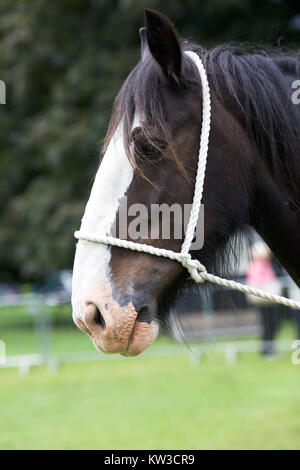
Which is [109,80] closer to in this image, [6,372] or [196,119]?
[6,372]

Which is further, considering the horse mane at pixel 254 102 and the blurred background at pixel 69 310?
the blurred background at pixel 69 310

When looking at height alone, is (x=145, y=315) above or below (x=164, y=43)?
below

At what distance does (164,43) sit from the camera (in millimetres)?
2258

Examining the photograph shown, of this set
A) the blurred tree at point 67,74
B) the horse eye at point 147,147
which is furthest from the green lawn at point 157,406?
the blurred tree at point 67,74

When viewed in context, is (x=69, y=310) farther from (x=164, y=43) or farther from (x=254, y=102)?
(x=164, y=43)

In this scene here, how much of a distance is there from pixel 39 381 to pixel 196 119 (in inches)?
300

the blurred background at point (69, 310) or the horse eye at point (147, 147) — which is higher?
the blurred background at point (69, 310)

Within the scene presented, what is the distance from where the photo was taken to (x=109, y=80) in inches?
553

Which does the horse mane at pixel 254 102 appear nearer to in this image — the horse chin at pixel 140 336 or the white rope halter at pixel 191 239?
the white rope halter at pixel 191 239

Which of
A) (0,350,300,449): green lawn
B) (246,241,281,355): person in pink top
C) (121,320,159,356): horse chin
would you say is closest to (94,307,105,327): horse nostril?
(121,320,159,356): horse chin

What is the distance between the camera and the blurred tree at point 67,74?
13.7 meters

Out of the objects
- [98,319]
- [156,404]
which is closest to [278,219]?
[98,319]

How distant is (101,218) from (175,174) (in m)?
0.32

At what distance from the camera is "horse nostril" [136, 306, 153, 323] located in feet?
7.19
